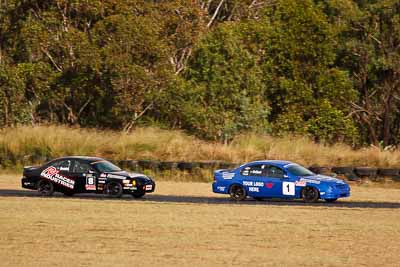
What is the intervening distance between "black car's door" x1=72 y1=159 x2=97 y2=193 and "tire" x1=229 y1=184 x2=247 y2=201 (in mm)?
4038

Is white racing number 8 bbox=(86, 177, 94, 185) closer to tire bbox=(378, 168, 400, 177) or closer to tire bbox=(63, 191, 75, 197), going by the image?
tire bbox=(63, 191, 75, 197)

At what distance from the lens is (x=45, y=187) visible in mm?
30719

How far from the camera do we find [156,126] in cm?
4859

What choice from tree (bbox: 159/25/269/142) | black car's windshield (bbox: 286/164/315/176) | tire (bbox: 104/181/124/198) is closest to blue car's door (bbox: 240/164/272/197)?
black car's windshield (bbox: 286/164/315/176)

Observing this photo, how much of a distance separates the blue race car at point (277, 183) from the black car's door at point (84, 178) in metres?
3.65

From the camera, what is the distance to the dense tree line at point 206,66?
49.4 m

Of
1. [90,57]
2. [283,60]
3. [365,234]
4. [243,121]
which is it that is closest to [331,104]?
[283,60]

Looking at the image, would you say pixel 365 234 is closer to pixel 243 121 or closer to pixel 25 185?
pixel 25 185

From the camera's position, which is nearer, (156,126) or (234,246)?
(234,246)

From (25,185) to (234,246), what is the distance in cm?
1262

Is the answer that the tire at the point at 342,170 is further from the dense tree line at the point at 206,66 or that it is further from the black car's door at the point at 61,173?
the dense tree line at the point at 206,66

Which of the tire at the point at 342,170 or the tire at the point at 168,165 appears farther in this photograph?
the tire at the point at 168,165

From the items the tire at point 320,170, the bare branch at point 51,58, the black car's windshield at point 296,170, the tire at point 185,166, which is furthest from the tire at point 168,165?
the bare branch at point 51,58

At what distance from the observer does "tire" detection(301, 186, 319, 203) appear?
28.6 metres
